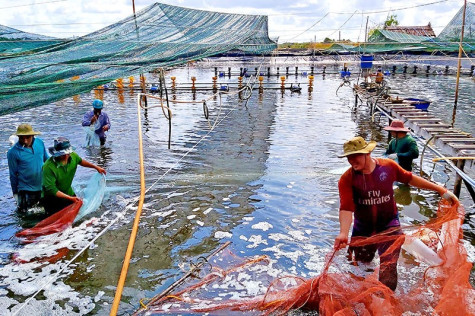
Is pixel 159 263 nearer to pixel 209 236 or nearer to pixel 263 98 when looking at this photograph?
pixel 209 236

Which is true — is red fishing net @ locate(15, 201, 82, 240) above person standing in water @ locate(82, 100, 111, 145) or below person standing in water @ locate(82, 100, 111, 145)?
below

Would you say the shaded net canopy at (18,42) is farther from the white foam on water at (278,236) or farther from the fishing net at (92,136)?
the white foam on water at (278,236)

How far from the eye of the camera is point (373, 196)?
4031 millimetres

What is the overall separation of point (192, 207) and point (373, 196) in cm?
416

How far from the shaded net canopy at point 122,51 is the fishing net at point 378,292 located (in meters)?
3.78

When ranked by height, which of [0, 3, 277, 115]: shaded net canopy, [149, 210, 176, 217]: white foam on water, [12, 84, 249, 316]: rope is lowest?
[149, 210, 176, 217]: white foam on water

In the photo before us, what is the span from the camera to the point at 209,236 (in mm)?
6391

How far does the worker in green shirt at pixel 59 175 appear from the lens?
5.84 metres

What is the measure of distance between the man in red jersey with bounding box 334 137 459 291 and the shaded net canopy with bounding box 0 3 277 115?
14.8 feet

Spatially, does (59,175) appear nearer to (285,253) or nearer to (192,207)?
(192,207)

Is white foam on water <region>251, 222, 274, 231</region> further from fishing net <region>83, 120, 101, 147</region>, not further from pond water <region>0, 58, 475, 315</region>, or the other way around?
fishing net <region>83, 120, 101, 147</region>

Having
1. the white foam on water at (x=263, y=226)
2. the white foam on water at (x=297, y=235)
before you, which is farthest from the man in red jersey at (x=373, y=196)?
the white foam on water at (x=263, y=226)

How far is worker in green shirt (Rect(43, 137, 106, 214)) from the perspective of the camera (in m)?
5.84

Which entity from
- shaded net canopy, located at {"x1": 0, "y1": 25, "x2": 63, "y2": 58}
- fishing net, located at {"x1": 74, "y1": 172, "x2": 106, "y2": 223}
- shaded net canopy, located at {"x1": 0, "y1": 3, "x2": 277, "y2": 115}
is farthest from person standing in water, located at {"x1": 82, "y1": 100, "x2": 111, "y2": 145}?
fishing net, located at {"x1": 74, "y1": 172, "x2": 106, "y2": 223}
